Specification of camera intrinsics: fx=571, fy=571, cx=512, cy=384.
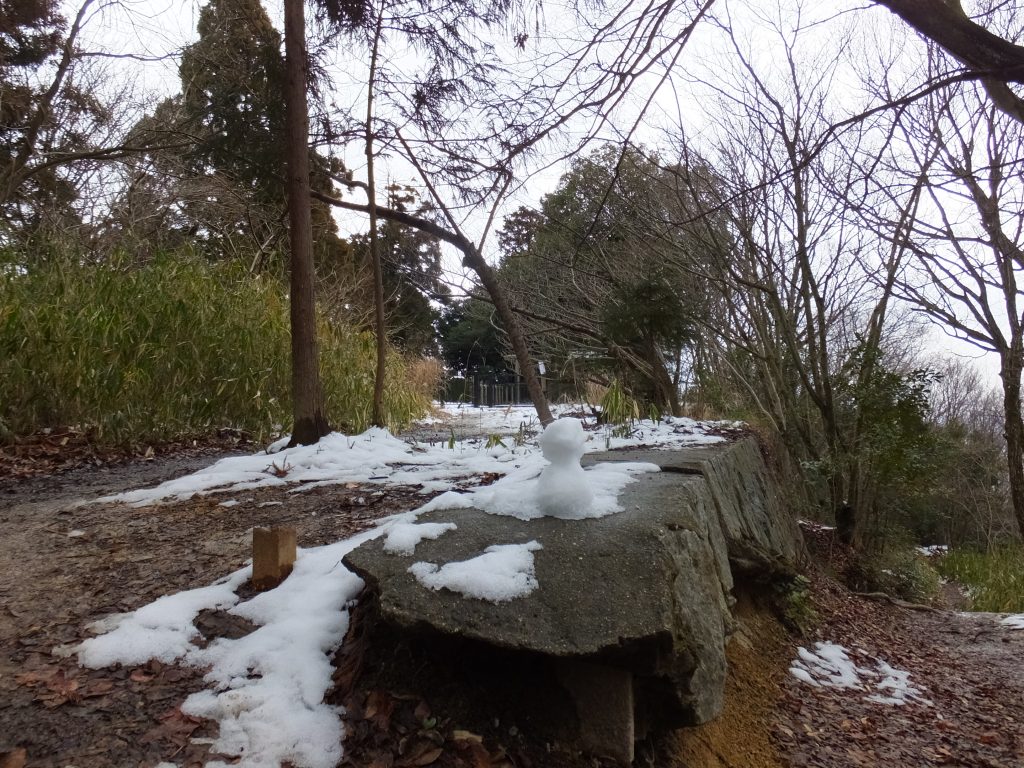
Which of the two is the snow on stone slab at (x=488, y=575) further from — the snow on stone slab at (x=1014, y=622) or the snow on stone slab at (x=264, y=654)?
the snow on stone slab at (x=1014, y=622)

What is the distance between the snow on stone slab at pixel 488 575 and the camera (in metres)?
1.45

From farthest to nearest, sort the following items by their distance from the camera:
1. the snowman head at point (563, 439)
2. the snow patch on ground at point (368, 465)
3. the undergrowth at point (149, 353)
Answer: the undergrowth at point (149, 353) < the snow patch on ground at point (368, 465) < the snowman head at point (563, 439)

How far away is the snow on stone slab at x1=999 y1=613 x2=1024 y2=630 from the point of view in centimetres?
476

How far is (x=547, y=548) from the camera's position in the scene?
5.38 ft

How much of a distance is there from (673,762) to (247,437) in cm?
475

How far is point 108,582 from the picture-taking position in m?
1.96

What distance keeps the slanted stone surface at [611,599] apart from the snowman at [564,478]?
6cm

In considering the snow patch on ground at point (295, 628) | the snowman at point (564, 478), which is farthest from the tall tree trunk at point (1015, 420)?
the snowman at point (564, 478)

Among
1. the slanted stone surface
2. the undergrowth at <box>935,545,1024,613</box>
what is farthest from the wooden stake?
the undergrowth at <box>935,545,1024,613</box>

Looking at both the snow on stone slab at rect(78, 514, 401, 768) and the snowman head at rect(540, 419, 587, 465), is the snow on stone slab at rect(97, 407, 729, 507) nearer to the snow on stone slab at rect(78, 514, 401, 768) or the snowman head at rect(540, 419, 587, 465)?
the snowman head at rect(540, 419, 587, 465)

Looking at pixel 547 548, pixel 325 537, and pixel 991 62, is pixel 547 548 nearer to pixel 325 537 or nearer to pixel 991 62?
pixel 325 537

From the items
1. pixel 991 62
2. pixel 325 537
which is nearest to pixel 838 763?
pixel 325 537

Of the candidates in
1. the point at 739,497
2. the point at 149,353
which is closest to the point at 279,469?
the point at 149,353

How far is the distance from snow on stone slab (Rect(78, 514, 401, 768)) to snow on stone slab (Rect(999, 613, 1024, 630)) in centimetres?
560
